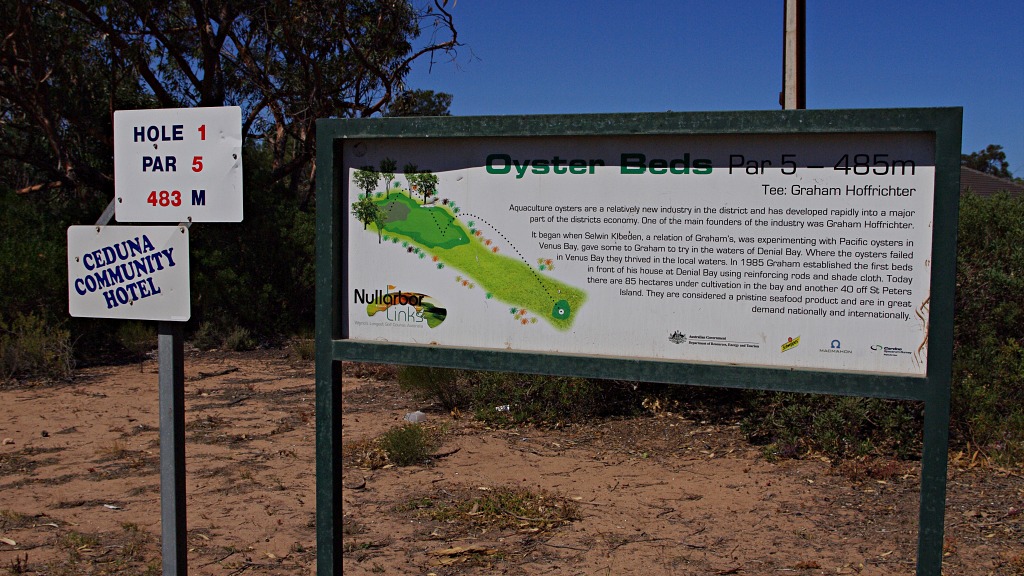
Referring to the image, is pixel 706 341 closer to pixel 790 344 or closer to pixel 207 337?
pixel 790 344

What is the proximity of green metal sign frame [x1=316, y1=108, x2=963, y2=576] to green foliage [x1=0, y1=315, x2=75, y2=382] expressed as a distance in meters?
7.54

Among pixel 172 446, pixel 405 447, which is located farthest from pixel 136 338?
pixel 172 446

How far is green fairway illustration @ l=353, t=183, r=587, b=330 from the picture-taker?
2.93 meters

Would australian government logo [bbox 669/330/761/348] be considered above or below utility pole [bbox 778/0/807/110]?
below

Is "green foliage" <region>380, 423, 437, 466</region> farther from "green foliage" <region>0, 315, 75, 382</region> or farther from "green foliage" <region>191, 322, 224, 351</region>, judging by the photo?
"green foliage" <region>191, 322, 224, 351</region>

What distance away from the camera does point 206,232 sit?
1258cm

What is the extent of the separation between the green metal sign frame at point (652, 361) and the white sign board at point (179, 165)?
0.99 ft

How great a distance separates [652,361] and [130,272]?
5.97ft

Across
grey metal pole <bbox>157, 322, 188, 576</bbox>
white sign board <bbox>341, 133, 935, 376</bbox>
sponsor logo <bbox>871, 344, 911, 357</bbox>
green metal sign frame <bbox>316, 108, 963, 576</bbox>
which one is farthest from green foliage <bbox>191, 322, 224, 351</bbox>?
sponsor logo <bbox>871, 344, 911, 357</bbox>

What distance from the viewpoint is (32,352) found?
31.3 feet

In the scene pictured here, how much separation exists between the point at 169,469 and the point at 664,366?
5.83 ft

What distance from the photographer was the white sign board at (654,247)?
8.53 feet

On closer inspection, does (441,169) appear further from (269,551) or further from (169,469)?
(269,551)

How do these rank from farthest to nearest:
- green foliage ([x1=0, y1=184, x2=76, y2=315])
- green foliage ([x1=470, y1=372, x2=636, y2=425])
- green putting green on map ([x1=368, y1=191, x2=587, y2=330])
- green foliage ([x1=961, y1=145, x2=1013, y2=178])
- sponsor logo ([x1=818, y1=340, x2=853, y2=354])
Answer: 1. green foliage ([x1=961, y1=145, x2=1013, y2=178])
2. green foliage ([x1=0, y1=184, x2=76, y2=315])
3. green foliage ([x1=470, y1=372, x2=636, y2=425])
4. green putting green on map ([x1=368, y1=191, x2=587, y2=330])
5. sponsor logo ([x1=818, y1=340, x2=853, y2=354])
